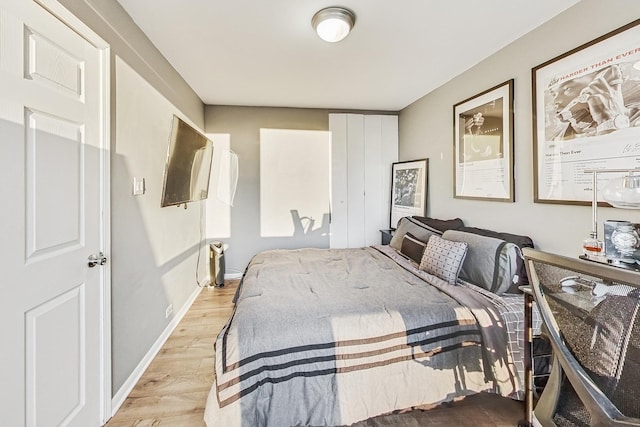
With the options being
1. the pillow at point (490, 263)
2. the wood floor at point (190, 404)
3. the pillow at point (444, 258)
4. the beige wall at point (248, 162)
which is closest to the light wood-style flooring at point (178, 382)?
the wood floor at point (190, 404)

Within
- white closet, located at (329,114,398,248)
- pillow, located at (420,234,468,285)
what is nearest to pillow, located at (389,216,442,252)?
pillow, located at (420,234,468,285)

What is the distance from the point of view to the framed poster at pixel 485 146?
241 centimetres

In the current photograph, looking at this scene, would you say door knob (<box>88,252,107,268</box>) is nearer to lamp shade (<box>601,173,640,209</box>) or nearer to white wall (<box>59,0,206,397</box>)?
white wall (<box>59,0,206,397</box>)

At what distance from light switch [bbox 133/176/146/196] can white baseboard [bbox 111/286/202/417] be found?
1.20m

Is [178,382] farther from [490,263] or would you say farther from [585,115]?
[585,115]

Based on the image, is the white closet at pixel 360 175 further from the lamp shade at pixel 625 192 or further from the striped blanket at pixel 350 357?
the lamp shade at pixel 625 192

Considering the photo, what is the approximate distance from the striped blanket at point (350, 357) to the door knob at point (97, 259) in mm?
784

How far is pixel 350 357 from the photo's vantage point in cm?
152

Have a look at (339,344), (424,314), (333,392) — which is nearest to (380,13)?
(424,314)

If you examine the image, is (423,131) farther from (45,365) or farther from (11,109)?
(45,365)

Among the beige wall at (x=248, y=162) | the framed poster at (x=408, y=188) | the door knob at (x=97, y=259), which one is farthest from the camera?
the beige wall at (x=248, y=162)

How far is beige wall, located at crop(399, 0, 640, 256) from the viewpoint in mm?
1753

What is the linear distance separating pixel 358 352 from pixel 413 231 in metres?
1.75

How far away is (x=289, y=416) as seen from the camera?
1.45m
